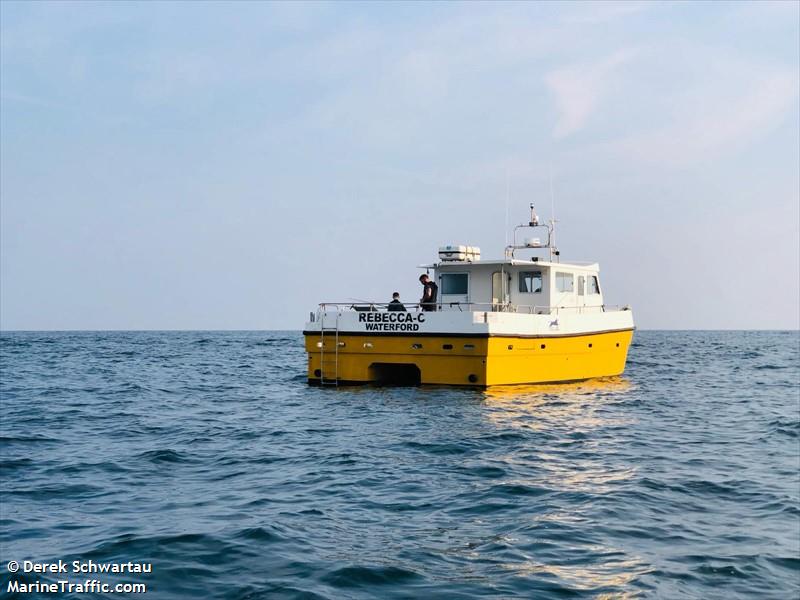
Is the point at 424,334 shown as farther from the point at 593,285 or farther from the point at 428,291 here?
the point at 593,285

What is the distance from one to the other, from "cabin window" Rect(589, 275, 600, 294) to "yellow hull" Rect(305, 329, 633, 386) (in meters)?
2.10

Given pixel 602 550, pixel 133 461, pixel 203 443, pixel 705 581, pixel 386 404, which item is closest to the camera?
pixel 705 581

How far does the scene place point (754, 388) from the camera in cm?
2403

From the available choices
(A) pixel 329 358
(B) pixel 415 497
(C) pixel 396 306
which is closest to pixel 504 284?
(C) pixel 396 306

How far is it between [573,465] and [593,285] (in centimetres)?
1464

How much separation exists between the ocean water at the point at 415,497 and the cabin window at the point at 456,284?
4944 millimetres

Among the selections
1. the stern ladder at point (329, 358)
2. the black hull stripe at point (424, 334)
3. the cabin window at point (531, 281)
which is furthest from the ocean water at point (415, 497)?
the cabin window at point (531, 281)

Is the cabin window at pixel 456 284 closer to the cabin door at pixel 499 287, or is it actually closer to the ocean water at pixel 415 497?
the cabin door at pixel 499 287

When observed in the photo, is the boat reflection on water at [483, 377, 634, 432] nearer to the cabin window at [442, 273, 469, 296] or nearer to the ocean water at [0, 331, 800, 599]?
the ocean water at [0, 331, 800, 599]

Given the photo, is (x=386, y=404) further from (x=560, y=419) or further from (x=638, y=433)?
(x=638, y=433)

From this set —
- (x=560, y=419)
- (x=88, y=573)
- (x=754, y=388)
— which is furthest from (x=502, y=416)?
(x=754, y=388)

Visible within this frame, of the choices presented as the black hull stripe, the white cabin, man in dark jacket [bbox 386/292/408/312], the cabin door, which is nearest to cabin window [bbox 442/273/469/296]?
the white cabin

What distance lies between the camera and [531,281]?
22562 millimetres

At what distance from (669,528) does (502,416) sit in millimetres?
7867
